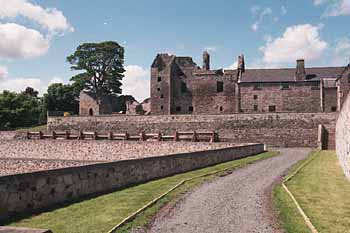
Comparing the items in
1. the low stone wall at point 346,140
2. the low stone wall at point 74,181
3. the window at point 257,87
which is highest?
the window at point 257,87

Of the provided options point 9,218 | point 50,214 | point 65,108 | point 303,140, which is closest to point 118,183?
point 50,214

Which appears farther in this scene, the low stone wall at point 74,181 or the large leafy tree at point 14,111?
the large leafy tree at point 14,111

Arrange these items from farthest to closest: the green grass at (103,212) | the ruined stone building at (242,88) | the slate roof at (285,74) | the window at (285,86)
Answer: the slate roof at (285,74)
the window at (285,86)
the ruined stone building at (242,88)
the green grass at (103,212)

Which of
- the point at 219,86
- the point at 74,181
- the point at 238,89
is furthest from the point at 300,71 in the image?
the point at 74,181

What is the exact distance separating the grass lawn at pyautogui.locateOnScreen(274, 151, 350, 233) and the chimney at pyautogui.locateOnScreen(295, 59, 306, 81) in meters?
33.6

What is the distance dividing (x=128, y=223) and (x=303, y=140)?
30.5 meters

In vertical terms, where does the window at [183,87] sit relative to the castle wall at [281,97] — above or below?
above

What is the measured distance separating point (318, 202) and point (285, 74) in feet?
135

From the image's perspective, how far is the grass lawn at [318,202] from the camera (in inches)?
325

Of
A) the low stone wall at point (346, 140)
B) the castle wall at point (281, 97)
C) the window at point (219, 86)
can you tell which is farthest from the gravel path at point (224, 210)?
the window at point (219, 86)

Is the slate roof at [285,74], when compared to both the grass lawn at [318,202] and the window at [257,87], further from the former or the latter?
the grass lawn at [318,202]

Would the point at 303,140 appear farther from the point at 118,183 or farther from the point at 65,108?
the point at 65,108

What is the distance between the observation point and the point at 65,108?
2776 inches

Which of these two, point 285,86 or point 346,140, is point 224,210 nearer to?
point 346,140
